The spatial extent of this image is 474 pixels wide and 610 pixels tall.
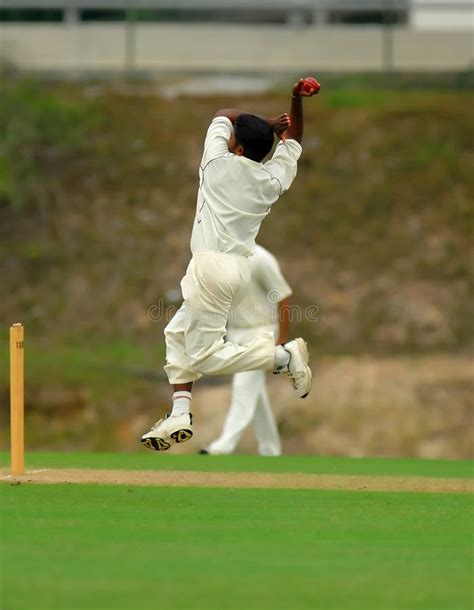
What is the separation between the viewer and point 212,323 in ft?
32.8

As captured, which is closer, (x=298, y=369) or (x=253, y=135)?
(x=253, y=135)

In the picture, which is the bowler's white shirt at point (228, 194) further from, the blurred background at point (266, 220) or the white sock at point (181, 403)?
the blurred background at point (266, 220)

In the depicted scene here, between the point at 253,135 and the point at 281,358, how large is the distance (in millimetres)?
1572

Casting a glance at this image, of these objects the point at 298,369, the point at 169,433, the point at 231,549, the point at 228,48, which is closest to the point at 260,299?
the point at 298,369

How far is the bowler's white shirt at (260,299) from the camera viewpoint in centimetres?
1475

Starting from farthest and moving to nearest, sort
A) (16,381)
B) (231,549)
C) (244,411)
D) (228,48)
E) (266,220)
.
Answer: (228,48) → (266,220) → (244,411) → (16,381) → (231,549)

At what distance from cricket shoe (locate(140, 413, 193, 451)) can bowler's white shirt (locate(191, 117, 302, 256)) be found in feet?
3.93

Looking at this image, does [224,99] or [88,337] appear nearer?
[88,337]

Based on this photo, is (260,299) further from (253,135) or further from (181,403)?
(253,135)

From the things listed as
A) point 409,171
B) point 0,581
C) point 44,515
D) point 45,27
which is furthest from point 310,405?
point 0,581

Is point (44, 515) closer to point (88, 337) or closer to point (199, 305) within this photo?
point (199, 305)

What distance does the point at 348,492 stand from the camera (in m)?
9.80

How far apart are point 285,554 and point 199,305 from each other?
3218mm

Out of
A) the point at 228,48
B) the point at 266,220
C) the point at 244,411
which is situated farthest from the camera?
the point at 228,48
